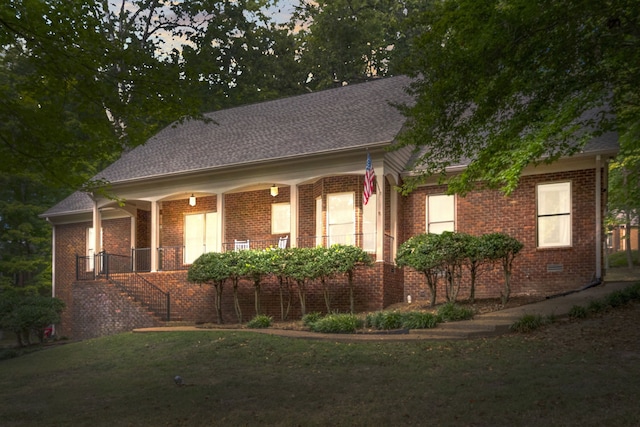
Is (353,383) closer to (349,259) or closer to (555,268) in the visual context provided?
(349,259)

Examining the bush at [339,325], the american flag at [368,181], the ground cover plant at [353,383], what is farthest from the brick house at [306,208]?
the ground cover plant at [353,383]

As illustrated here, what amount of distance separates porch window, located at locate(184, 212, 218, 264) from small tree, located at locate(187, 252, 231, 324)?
3542mm

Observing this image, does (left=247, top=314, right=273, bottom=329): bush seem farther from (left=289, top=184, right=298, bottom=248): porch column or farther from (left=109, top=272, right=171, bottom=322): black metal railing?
(left=109, top=272, right=171, bottom=322): black metal railing

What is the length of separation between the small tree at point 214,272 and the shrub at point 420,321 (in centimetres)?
580

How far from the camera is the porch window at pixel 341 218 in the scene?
19.3 metres

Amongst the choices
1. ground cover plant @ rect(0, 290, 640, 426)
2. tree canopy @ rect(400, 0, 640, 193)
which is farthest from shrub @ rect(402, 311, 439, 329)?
tree canopy @ rect(400, 0, 640, 193)

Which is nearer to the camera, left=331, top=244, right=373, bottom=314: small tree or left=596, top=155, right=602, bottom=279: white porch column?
left=331, top=244, right=373, bottom=314: small tree

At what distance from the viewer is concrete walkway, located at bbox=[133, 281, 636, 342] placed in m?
12.9

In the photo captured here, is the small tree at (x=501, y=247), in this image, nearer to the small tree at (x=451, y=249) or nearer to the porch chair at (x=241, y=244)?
the small tree at (x=451, y=249)

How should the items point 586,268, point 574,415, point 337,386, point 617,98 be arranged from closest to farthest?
point 574,415, point 337,386, point 617,98, point 586,268

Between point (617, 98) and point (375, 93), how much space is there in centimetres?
1095

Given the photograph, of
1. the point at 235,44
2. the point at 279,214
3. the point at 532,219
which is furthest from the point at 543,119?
the point at 235,44

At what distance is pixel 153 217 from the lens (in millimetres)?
21656

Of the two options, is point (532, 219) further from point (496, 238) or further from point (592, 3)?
point (592, 3)
